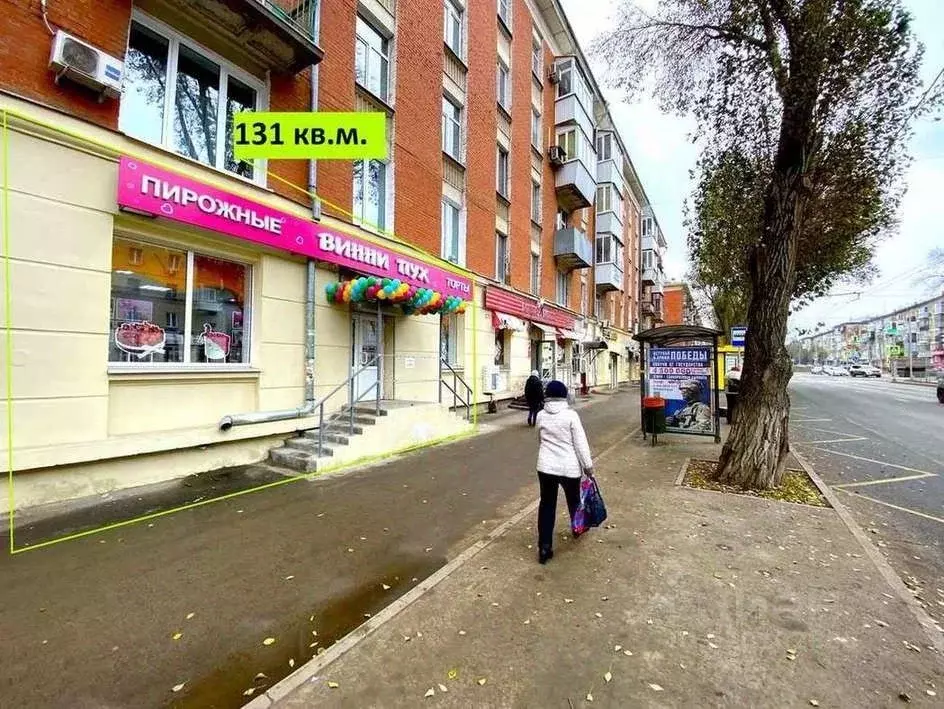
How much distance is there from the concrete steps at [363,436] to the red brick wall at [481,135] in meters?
6.08

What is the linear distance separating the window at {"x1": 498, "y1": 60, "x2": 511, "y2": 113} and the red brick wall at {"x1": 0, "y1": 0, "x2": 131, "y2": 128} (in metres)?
12.9

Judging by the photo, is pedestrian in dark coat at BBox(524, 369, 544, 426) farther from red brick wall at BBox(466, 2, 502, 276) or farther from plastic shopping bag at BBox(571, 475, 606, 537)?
plastic shopping bag at BBox(571, 475, 606, 537)

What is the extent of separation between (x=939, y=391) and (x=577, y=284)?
1656cm

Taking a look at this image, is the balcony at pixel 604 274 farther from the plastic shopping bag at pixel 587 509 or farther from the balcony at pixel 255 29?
Result: the plastic shopping bag at pixel 587 509

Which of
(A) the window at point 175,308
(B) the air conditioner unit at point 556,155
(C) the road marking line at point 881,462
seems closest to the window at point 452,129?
(B) the air conditioner unit at point 556,155

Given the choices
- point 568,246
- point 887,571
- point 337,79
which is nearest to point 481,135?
point 337,79

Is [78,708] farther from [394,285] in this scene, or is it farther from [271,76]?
[271,76]

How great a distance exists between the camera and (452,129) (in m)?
13.8

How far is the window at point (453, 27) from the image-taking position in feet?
44.5

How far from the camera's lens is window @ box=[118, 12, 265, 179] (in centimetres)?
664

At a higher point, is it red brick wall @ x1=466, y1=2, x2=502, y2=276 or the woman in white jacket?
red brick wall @ x1=466, y1=2, x2=502, y2=276

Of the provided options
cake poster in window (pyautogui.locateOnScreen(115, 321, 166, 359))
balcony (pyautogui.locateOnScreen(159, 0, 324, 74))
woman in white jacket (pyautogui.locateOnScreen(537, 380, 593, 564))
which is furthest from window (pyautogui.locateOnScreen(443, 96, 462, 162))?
woman in white jacket (pyautogui.locateOnScreen(537, 380, 593, 564))

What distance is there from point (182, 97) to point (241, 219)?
7.05 ft

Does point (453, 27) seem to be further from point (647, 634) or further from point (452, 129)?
point (647, 634)
